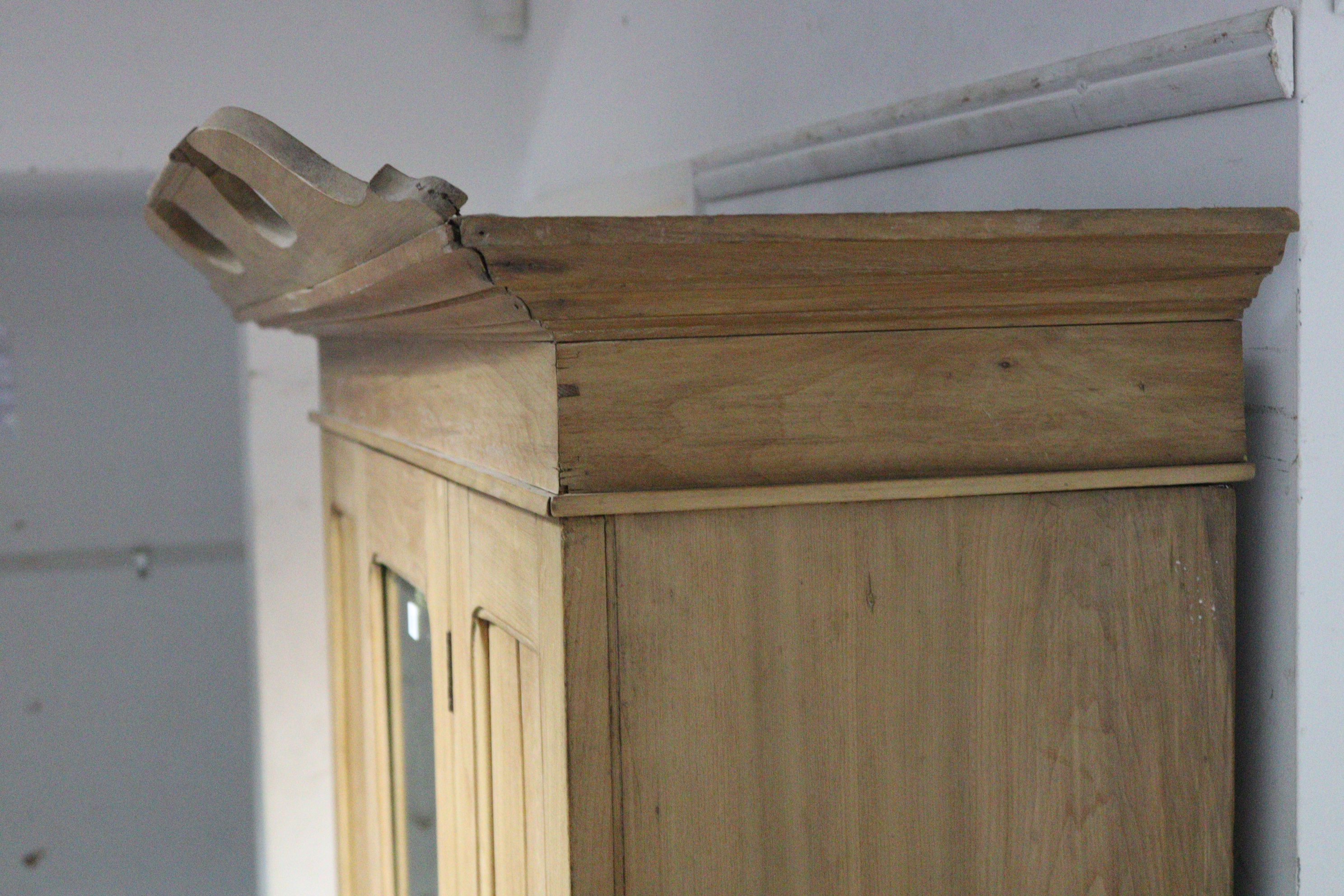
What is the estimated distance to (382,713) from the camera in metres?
1.17

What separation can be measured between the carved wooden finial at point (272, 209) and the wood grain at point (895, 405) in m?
0.11

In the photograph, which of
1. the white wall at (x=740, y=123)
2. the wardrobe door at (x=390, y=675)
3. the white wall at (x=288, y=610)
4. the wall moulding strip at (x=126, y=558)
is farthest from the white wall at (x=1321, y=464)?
the wall moulding strip at (x=126, y=558)

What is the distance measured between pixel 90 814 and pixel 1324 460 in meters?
3.34

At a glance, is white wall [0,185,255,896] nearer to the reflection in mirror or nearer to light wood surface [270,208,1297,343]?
the reflection in mirror

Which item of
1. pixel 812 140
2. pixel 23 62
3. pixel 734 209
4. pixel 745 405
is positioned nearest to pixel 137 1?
pixel 23 62

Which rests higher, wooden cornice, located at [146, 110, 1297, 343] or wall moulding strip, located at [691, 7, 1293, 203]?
wall moulding strip, located at [691, 7, 1293, 203]

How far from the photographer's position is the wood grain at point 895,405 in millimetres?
643

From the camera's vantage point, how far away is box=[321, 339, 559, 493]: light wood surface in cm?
66

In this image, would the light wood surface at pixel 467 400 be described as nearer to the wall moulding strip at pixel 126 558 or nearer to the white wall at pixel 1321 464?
the white wall at pixel 1321 464

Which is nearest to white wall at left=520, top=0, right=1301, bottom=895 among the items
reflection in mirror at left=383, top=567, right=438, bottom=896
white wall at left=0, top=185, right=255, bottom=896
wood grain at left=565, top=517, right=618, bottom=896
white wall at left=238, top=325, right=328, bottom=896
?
wood grain at left=565, top=517, right=618, bottom=896

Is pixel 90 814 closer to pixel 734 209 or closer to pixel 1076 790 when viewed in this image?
pixel 734 209

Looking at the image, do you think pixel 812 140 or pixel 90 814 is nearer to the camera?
pixel 812 140

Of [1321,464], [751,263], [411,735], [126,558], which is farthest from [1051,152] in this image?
[126,558]

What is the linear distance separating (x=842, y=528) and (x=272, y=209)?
0.50 meters
